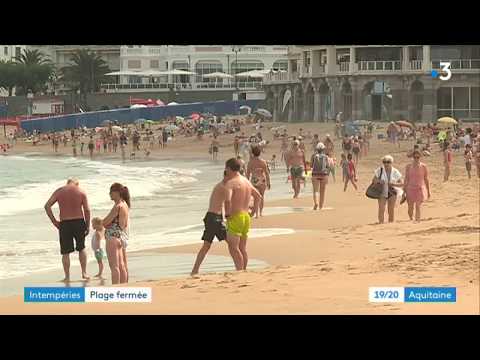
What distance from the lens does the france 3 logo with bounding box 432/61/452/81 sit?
9508 millimetres

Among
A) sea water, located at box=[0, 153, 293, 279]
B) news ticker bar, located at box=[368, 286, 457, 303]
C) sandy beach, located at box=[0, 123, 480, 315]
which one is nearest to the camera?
sandy beach, located at box=[0, 123, 480, 315]

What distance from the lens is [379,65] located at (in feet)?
38.7

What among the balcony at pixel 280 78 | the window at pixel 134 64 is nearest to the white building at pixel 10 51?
the window at pixel 134 64

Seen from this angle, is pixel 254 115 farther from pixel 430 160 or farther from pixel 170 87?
pixel 430 160

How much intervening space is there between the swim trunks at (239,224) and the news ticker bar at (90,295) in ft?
4.45

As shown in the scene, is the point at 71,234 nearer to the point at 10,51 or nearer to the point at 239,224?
the point at 239,224

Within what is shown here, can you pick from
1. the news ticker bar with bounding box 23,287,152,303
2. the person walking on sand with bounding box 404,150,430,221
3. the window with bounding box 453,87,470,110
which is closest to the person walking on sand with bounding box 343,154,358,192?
the person walking on sand with bounding box 404,150,430,221

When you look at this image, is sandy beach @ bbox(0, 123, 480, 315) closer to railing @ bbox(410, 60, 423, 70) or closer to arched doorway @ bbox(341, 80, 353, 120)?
arched doorway @ bbox(341, 80, 353, 120)

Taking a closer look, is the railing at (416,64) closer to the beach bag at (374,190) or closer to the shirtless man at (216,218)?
the beach bag at (374,190)

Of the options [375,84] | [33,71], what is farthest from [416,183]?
[33,71]

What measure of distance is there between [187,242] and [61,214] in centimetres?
195

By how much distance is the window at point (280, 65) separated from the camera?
11756mm

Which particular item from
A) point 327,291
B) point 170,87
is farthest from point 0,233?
point 327,291

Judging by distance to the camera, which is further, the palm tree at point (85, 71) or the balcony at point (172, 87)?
the balcony at point (172, 87)
